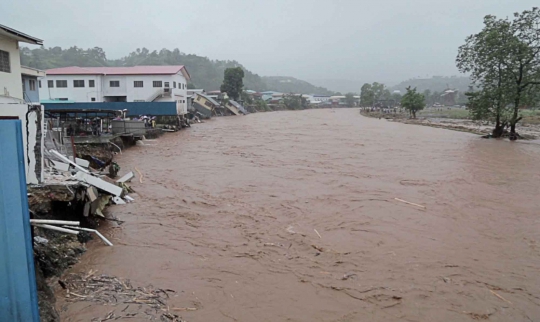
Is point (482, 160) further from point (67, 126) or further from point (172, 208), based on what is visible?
point (67, 126)

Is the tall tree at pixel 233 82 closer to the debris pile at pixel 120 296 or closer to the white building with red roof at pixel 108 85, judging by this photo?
the white building with red roof at pixel 108 85

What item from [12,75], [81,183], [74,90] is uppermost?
[74,90]

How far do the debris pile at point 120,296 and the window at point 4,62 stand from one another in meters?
10.9

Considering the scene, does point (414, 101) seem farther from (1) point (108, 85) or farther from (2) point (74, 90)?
(2) point (74, 90)

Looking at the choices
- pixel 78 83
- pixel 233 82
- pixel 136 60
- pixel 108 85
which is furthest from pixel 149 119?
A: pixel 136 60

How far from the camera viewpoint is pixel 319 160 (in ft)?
50.7

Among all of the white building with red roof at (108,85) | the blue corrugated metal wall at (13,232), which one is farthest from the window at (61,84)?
the blue corrugated metal wall at (13,232)

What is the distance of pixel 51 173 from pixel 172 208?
2955 millimetres

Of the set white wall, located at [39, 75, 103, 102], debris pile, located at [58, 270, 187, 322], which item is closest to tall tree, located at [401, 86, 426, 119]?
white wall, located at [39, 75, 103, 102]

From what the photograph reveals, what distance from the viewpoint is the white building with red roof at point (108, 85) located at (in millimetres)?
32219

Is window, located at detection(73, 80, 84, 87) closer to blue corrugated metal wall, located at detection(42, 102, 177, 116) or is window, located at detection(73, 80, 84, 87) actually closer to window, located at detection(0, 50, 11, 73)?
blue corrugated metal wall, located at detection(42, 102, 177, 116)

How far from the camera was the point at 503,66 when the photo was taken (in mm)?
22312

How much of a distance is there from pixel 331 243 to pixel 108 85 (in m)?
31.3

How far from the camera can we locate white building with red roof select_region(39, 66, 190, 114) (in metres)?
32.2
